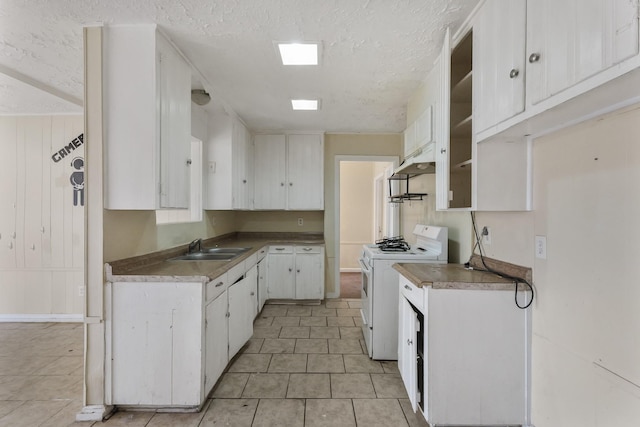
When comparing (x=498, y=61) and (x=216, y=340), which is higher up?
(x=498, y=61)

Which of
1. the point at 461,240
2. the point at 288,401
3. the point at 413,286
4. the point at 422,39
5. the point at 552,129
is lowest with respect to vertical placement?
the point at 288,401

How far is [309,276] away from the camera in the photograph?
4188mm

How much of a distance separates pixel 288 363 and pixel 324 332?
746 mm

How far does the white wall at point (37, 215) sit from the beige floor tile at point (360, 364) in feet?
10.4

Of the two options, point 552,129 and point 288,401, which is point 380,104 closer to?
point 552,129

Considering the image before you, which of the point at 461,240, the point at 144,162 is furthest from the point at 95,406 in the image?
the point at 461,240

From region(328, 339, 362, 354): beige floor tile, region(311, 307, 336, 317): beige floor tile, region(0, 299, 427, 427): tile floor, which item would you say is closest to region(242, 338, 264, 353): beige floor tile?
region(0, 299, 427, 427): tile floor

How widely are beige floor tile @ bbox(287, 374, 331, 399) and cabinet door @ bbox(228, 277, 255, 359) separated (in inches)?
22.2

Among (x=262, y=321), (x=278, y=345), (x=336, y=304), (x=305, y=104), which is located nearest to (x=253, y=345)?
(x=278, y=345)

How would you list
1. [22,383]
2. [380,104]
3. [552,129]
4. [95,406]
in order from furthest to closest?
[380,104] → [22,383] → [95,406] → [552,129]

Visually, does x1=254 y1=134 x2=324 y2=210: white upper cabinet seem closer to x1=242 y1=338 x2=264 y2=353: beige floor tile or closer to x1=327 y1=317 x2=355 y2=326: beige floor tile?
x1=327 y1=317 x2=355 y2=326: beige floor tile

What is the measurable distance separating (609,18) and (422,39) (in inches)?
49.5

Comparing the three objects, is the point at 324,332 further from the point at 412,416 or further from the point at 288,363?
the point at 412,416

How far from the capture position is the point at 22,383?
2246mm
